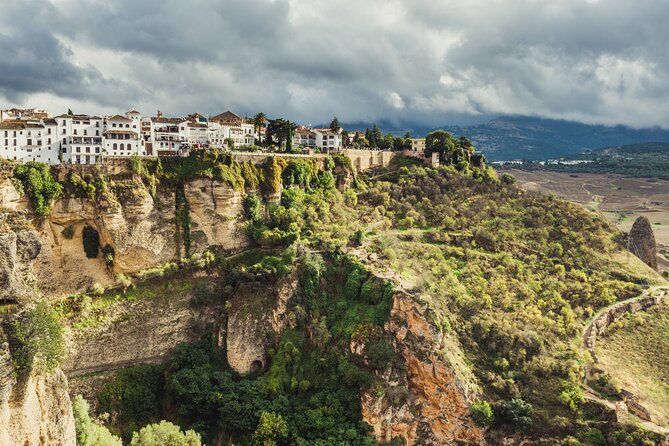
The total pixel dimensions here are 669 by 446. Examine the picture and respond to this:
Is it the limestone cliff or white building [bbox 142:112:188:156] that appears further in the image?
white building [bbox 142:112:188:156]

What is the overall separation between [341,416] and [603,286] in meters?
23.4

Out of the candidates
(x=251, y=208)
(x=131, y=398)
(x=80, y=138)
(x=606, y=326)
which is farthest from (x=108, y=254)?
(x=606, y=326)

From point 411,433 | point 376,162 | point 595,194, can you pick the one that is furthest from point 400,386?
point 595,194

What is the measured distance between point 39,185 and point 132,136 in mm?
12844

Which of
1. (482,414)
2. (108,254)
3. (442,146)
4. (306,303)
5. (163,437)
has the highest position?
(442,146)

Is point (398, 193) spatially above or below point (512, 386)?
above

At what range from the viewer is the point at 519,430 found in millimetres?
30219

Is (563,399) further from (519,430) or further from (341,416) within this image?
(341,416)

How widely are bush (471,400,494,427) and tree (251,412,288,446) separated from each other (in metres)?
11.0

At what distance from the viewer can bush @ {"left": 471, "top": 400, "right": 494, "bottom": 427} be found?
30.4 m

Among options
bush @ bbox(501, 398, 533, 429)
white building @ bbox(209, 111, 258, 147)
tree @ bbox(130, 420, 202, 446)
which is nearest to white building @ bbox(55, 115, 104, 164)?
white building @ bbox(209, 111, 258, 147)

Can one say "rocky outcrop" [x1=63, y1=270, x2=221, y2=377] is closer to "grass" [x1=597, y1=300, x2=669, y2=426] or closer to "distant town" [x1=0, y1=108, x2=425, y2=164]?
"distant town" [x1=0, y1=108, x2=425, y2=164]

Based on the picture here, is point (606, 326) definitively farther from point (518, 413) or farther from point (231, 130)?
point (231, 130)

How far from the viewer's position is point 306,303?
37.5 m
